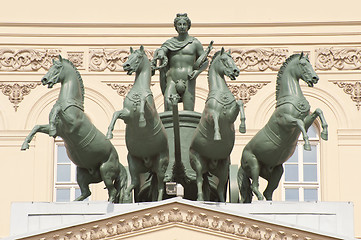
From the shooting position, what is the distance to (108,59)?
3198cm

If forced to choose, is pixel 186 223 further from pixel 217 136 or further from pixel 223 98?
pixel 223 98

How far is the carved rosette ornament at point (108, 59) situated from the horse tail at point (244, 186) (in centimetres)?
728

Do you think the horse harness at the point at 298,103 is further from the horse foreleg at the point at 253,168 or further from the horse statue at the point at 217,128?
the horse foreleg at the point at 253,168

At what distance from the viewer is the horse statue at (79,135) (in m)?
24.0

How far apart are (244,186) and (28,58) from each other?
8.36 meters

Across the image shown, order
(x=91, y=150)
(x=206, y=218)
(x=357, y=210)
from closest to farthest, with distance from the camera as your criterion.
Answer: (x=206, y=218) → (x=91, y=150) → (x=357, y=210)

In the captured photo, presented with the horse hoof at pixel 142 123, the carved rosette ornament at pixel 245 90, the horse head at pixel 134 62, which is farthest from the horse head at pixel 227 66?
the carved rosette ornament at pixel 245 90

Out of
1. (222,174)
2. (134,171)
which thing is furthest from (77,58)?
(222,174)

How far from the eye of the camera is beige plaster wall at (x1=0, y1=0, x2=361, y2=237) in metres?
31.1

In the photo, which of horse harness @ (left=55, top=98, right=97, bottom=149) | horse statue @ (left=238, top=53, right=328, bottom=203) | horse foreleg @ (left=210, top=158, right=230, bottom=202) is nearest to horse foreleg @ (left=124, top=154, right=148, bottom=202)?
horse harness @ (left=55, top=98, right=97, bottom=149)

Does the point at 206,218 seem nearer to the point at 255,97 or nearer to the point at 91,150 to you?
the point at 91,150
